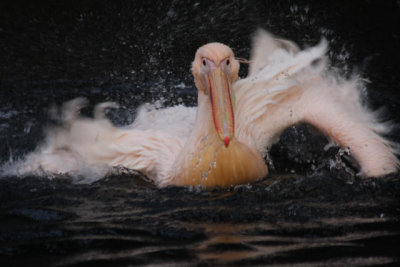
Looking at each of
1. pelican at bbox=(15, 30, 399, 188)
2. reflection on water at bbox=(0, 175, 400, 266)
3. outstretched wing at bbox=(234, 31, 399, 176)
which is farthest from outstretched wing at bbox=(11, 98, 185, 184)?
outstretched wing at bbox=(234, 31, 399, 176)

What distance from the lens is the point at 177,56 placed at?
653 cm

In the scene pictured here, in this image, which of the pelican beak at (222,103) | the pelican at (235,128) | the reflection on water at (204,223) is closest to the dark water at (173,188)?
the reflection on water at (204,223)

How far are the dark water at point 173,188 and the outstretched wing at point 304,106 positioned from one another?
198mm

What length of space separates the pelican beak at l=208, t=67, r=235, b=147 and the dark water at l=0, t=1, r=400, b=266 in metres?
0.38

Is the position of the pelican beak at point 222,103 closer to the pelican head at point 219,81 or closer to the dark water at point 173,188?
the pelican head at point 219,81

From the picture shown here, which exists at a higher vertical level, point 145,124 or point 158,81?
point 158,81

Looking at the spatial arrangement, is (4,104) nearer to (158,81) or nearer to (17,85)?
(17,85)

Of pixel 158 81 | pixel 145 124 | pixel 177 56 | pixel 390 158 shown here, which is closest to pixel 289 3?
pixel 177 56

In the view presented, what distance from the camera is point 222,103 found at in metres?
3.33

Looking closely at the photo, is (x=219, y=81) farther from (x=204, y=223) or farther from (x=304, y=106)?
(x=304, y=106)

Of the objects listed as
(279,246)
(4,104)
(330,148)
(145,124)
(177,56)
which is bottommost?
(279,246)

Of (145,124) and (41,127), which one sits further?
(41,127)

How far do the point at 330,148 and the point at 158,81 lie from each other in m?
2.42

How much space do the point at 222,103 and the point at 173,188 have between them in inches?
25.0
